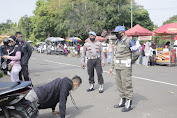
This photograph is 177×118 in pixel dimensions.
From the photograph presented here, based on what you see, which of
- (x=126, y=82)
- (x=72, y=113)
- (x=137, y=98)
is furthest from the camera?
(x=137, y=98)

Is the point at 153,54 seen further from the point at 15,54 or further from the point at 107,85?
the point at 15,54

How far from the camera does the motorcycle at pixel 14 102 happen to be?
3.28m

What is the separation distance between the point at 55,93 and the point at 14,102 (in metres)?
0.92

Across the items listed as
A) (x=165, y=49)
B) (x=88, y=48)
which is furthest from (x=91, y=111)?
(x=165, y=49)

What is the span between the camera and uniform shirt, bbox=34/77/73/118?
12.9 ft

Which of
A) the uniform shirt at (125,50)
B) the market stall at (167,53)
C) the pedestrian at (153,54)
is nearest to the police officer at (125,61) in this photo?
the uniform shirt at (125,50)

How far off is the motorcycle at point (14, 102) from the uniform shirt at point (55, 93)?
45cm

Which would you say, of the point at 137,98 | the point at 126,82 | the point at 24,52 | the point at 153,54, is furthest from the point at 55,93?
the point at 153,54

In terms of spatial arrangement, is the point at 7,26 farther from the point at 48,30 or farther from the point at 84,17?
the point at 84,17

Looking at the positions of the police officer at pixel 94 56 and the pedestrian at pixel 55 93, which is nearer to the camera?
the pedestrian at pixel 55 93

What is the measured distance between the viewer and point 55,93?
4.05 m

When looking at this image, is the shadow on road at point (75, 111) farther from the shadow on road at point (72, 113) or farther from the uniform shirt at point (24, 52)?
the uniform shirt at point (24, 52)

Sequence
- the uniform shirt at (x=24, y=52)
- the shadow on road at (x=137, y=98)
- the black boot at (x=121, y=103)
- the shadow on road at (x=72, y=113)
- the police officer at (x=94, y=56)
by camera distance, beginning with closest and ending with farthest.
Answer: the shadow on road at (x=72, y=113), the black boot at (x=121, y=103), the shadow on road at (x=137, y=98), the uniform shirt at (x=24, y=52), the police officer at (x=94, y=56)

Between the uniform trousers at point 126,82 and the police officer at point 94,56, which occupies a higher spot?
the police officer at point 94,56
